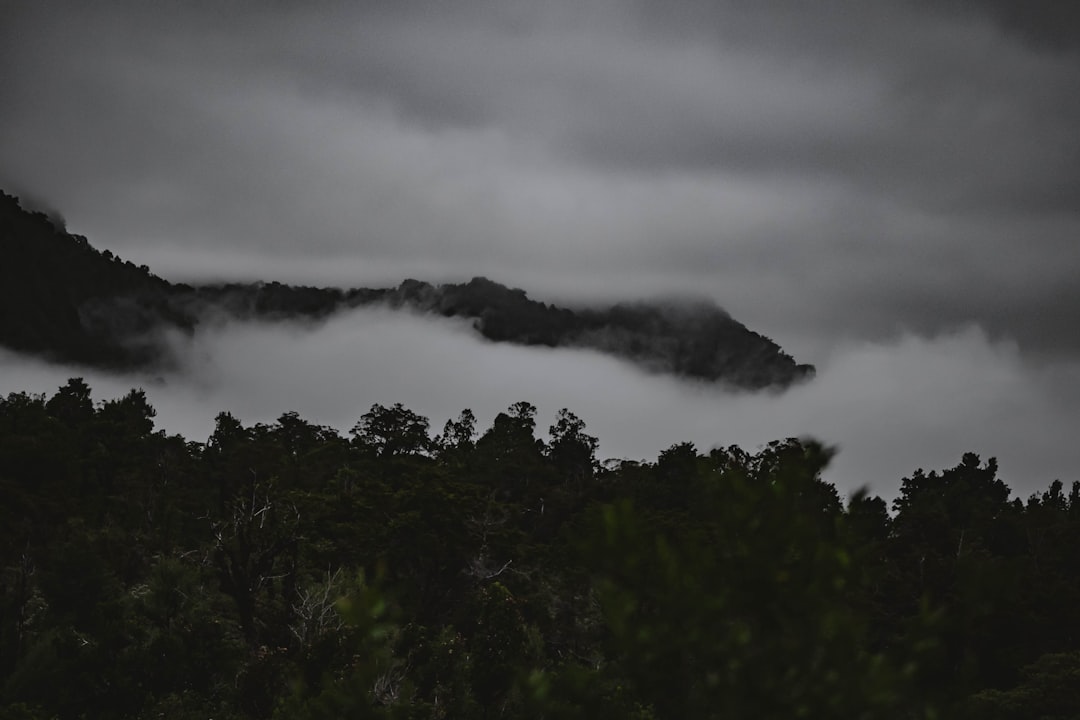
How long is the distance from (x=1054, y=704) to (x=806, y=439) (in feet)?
80.5

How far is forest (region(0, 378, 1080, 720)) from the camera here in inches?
192

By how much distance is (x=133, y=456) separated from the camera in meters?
57.1

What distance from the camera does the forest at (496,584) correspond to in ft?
16.0

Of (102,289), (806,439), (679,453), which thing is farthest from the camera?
(102,289)

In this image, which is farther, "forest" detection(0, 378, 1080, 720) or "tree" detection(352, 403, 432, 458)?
"tree" detection(352, 403, 432, 458)

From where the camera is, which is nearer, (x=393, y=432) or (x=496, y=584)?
(x=496, y=584)

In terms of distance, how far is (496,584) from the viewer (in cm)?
2136

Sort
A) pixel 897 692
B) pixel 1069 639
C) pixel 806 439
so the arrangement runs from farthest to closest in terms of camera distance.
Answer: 1. pixel 1069 639
2. pixel 806 439
3. pixel 897 692

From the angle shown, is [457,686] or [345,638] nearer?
[345,638]

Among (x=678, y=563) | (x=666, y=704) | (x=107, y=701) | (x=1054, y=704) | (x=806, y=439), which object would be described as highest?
(x=806, y=439)

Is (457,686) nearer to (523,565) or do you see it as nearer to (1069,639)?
(523,565)

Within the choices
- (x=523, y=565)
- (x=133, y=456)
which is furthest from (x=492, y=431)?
(x=523, y=565)

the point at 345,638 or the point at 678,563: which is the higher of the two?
the point at 678,563

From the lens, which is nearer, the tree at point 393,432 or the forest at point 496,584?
the forest at point 496,584
